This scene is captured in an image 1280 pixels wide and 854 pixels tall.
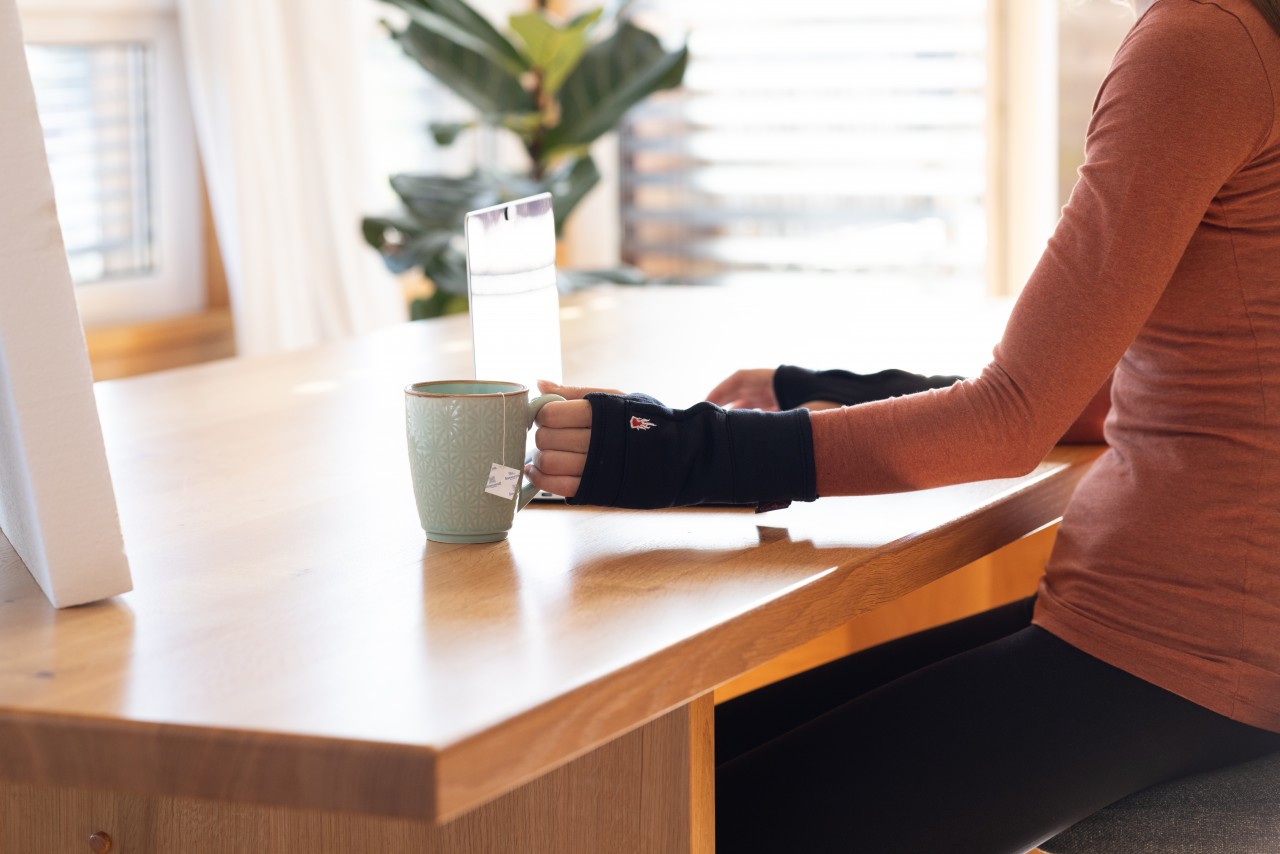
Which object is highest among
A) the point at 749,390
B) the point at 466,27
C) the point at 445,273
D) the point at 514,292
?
the point at 466,27

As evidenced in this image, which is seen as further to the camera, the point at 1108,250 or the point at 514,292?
the point at 514,292

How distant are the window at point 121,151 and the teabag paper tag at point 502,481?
2025 mm

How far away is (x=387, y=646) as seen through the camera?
2.30 ft

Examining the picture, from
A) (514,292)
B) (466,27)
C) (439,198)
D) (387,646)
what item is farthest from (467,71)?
(387,646)

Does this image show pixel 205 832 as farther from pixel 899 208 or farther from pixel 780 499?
pixel 899 208

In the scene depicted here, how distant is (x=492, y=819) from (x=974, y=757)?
11.9 inches

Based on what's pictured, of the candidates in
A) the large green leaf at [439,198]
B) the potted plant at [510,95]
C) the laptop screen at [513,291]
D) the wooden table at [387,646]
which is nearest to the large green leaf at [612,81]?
the potted plant at [510,95]

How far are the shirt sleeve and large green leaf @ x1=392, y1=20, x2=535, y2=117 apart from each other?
2204 mm

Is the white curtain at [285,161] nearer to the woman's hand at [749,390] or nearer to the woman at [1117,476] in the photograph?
the woman's hand at [749,390]

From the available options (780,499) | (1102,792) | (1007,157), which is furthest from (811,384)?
(1007,157)

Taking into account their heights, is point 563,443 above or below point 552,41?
below

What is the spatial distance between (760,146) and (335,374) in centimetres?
250

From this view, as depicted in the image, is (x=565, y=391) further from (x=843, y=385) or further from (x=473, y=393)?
(x=843, y=385)

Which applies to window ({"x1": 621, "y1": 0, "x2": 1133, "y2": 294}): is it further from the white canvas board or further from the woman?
the white canvas board
